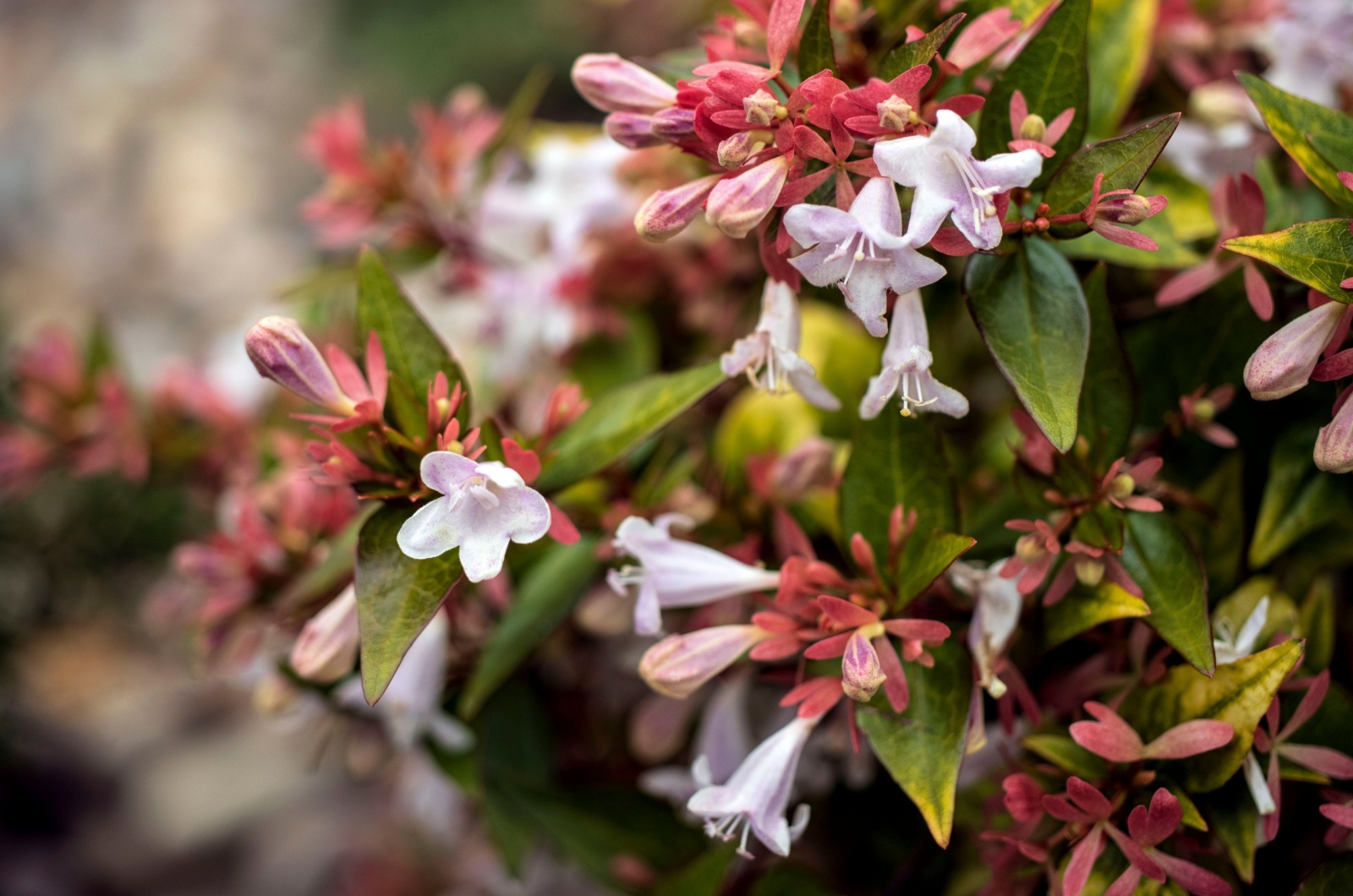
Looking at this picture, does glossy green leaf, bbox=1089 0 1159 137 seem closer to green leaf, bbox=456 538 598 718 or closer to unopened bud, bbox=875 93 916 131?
unopened bud, bbox=875 93 916 131

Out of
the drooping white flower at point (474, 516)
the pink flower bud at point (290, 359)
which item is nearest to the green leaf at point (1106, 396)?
Result: the drooping white flower at point (474, 516)

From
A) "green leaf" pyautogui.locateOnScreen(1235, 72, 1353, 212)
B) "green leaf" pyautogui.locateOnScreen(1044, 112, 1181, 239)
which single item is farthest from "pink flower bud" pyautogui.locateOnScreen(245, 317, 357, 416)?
"green leaf" pyautogui.locateOnScreen(1235, 72, 1353, 212)

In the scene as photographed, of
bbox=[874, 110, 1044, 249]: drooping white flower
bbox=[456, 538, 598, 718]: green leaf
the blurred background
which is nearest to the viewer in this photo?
bbox=[874, 110, 1044, 249]: drooping white flower

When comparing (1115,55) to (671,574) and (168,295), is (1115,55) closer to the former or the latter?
(671,574)

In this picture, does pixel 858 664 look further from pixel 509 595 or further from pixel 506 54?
pixel 506 54

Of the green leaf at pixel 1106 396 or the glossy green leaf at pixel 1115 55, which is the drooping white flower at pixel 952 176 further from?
the glossy green leaf at pixel 1115 55

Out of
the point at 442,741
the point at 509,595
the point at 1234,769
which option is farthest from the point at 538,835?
the point at 1234,769

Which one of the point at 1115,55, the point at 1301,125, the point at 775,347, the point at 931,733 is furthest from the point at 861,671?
the point at 1115,55
